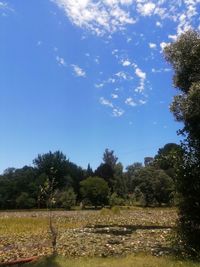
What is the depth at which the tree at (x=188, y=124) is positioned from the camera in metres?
15.8

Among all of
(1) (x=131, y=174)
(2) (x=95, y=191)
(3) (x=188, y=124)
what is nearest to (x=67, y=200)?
(2) (x=95, y=191)

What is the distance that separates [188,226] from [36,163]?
95086mm

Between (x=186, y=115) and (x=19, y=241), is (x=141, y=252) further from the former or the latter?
(x=19, y=241)

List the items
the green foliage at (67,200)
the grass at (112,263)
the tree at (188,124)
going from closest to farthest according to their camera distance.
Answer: the grass at (112,263), the tree at (188,124), the green foliage at (67,200)

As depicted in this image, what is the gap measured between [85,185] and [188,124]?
70.7 m

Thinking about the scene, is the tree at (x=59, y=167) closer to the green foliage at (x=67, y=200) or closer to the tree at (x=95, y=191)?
the tree at (x=95, y=191)

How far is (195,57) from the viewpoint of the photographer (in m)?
16.8

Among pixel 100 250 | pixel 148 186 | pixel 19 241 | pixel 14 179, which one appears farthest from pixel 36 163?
pixel 100 250

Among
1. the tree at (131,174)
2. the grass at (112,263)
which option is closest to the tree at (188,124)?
the grass at (112,263)


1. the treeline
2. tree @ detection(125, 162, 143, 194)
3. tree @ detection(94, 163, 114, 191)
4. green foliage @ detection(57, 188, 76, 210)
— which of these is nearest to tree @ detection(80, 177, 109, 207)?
the treeline

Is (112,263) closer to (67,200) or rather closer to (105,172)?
(67,200)

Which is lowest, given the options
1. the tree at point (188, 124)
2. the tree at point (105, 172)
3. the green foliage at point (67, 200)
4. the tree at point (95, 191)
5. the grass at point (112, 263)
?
the grass at point (112, 263)

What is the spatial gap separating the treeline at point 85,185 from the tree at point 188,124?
56.1 m

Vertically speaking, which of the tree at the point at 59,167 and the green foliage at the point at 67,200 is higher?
the tree at the point at 59,167
